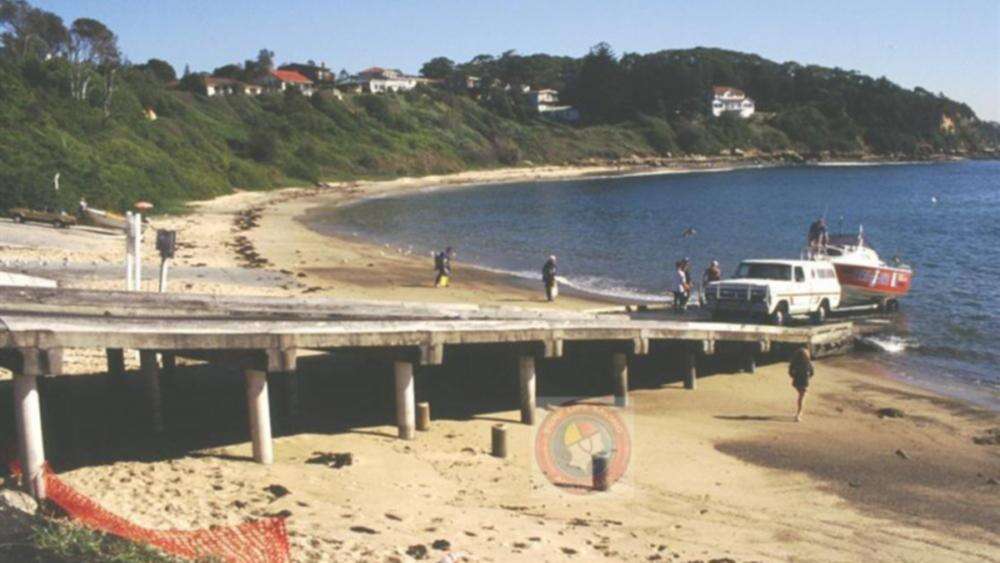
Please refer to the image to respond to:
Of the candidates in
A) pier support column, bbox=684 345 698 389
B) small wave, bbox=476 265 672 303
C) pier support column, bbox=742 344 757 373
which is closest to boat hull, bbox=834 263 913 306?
small wave, bbox=476 265 672 303

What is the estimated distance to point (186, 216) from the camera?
197 feet

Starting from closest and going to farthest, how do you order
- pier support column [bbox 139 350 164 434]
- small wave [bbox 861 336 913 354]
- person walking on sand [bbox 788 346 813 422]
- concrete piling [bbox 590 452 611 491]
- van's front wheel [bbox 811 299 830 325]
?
concrete piling [bbox 590 452 611 491] < pier support column [bbox 139 350 164 434] < person walking on sand [bbox 788 346 813 422] < small wave [bbox 861 336 913 354] < van's front wheel [bbox 811 299 830 325]

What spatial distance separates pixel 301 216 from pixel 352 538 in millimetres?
60614

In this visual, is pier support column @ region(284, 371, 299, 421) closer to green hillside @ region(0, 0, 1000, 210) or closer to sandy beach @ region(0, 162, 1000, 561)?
sandy beach @ region(0, 162, 1000, 561)

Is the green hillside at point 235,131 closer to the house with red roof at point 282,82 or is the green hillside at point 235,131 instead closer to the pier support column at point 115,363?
the house with red roof at point 282,82

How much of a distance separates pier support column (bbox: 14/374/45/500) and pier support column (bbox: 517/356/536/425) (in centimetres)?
792

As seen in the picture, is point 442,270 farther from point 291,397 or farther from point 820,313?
point 291,397

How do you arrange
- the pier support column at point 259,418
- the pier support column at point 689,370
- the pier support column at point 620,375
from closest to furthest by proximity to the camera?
the pier support column at point 259,418
the pier support column at point 620,375
the pier support column at point 689,370

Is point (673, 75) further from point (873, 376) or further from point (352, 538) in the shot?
point (352, 538)

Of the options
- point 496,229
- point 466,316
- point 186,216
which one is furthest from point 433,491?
point 496,229

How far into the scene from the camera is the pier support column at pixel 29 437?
449 inches

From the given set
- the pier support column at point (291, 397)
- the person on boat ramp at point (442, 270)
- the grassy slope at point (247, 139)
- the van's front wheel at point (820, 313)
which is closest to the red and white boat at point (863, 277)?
the van's front wheel at point (820, 313)

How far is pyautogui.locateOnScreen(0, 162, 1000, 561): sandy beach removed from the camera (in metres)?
11.3

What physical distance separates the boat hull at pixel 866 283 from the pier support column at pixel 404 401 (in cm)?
2213
